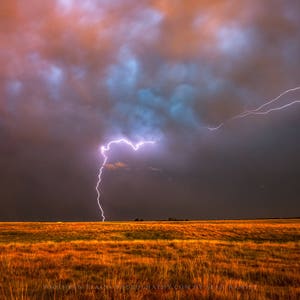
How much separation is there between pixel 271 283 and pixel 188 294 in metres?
3.56

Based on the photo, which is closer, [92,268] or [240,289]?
[240,289]

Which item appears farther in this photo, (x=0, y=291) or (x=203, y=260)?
(x=203, y=260)

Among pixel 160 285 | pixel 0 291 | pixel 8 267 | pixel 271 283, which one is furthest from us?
pixel 8 267

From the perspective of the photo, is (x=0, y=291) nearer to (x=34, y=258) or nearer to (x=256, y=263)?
(x=34, y=258)

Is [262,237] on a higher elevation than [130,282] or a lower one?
lower

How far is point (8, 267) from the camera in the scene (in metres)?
11.7

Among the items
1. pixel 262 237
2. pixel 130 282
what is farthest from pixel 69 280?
pixel 262 237

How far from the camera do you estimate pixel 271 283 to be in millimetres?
9555

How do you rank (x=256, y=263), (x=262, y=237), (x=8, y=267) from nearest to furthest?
(x=8, y=267) → (x=256, y=263) → (x=262, y=237)

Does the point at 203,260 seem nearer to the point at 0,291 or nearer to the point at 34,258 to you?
the point at 34,258

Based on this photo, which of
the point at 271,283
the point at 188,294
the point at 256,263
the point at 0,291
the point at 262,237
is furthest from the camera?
the point at 262,237

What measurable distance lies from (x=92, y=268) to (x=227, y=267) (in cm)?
485

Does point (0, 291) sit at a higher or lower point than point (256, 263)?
higher

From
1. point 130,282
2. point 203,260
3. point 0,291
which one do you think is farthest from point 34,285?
point 203,260
